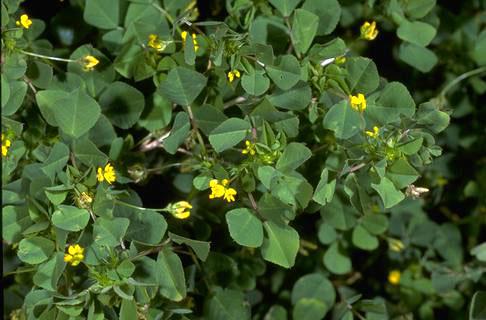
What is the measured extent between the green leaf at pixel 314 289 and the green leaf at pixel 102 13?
0.77 metres

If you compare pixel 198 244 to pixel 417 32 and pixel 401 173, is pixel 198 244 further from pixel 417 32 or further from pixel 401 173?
pixel 417 32

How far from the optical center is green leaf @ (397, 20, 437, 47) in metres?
1.65

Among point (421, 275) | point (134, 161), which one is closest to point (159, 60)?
point (134, 161)

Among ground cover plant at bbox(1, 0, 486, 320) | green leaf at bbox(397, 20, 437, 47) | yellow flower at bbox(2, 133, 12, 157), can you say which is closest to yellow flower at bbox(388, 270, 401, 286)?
ground cover plant at bbox(1, 0, 486, 320)

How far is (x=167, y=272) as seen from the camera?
4.36 feet

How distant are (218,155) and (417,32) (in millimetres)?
581

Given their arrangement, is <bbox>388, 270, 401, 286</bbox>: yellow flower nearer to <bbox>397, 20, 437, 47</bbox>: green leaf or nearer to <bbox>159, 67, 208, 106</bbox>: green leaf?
<bbox>397, 20, 437, 47</bbox>: green leaf

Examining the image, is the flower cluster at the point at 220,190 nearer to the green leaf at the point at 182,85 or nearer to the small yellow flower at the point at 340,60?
the green leaf at the point at 182,85

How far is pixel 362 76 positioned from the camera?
4.51 feet

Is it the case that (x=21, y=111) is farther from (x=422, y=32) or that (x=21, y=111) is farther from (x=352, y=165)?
(x=422, y=32)

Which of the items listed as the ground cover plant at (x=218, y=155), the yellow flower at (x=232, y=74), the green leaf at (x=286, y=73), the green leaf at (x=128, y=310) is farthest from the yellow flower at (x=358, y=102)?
the green leaf at (x=128, y=310)

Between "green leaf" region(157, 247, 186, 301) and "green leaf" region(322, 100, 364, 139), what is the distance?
383mm

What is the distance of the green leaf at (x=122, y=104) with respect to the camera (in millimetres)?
1504

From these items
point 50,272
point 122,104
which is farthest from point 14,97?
point 50,272
